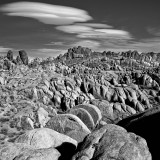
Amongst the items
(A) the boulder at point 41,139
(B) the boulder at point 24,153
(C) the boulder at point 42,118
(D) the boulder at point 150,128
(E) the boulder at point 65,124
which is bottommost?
(C) the boulder at point 42,118

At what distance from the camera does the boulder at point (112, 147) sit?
12117mm

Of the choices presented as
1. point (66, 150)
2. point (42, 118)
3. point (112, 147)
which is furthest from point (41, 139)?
point (42, 118)

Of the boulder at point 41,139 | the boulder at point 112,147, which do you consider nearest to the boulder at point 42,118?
the boulder at point 41,139

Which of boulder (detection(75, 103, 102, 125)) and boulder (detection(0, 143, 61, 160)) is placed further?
boulder (detection(75, 103, 102, 125))

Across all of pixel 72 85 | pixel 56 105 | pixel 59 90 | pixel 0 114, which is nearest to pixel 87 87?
pixel 72 85

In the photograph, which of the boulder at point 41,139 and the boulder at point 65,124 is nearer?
the boulder at point 41,139

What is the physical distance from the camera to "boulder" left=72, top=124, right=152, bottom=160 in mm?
12117

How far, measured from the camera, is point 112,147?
41.2 ft

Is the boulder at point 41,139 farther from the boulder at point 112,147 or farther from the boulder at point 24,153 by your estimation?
the boulder at point 112,147

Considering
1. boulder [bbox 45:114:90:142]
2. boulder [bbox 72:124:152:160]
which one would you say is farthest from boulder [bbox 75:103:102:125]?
boulder [bbox 72:124:152:160]

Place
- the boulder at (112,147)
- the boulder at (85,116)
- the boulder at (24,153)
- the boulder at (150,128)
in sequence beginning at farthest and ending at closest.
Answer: the boulder at (85,116), the boulder at (150,128), the boulder at (24,153), the boulder at (112,147)

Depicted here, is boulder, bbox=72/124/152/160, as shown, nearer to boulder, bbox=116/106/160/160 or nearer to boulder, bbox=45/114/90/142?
boulder, bbox=116/106/160/160

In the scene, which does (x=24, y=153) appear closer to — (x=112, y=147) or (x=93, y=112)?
(x=112, y=147)

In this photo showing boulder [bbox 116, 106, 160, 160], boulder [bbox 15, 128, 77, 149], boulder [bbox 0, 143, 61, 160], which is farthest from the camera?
boulder [bbox 15, 128, 77, 149]
